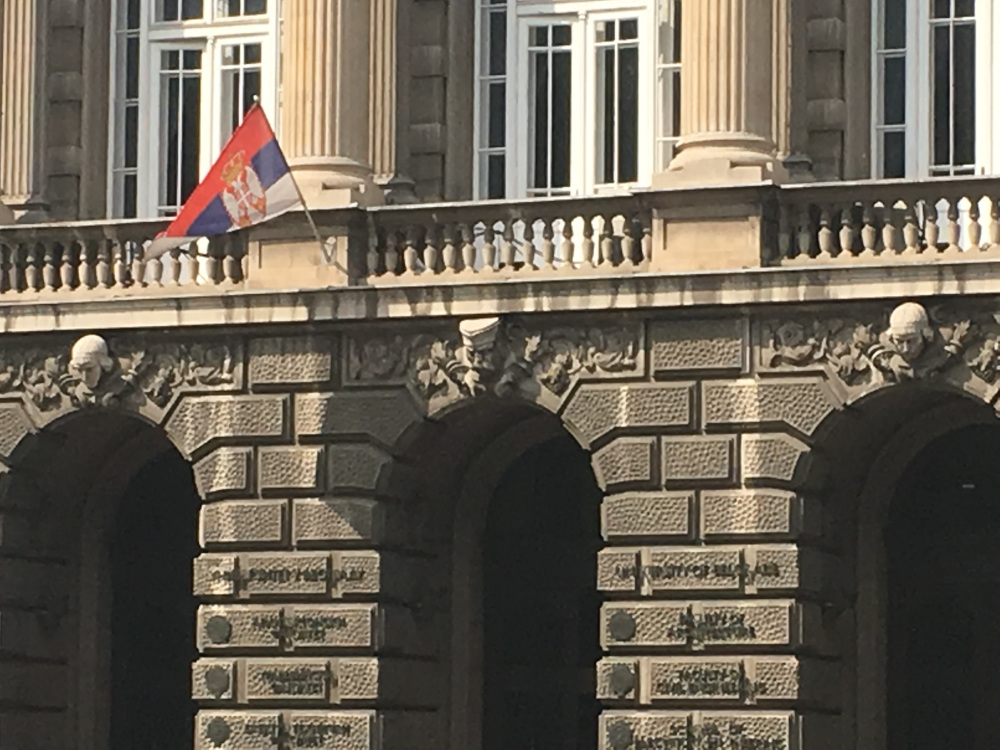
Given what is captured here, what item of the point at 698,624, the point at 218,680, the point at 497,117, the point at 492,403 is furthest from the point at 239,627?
the point at 497,117

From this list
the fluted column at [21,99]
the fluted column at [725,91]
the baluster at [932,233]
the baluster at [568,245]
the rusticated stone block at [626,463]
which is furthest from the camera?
the fluted column at [21,99]

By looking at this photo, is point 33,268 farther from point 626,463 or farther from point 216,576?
point 626,463

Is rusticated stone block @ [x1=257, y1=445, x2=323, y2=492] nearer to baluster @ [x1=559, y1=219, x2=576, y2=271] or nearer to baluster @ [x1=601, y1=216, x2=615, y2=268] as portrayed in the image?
baluster @ [x1=559, y1=219, x2=576, y2=271]

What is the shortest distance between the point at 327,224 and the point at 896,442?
661cm

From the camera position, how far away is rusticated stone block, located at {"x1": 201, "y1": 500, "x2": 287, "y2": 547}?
38.9m

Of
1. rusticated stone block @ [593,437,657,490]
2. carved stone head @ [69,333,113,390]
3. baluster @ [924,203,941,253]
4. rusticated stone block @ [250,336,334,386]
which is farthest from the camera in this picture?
carved stone head @ [69,333,113,390]

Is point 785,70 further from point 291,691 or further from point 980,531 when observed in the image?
point 291,691

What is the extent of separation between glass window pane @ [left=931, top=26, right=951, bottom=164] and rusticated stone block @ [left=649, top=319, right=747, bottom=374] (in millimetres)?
3270

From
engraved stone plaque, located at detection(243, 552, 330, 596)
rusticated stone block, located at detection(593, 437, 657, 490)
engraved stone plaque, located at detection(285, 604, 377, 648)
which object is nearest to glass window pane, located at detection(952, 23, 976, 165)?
rusticated stone block, located at detection(593, 437, 657, 490)

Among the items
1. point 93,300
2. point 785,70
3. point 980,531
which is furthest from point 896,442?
point 93,300

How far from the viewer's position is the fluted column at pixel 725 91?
3775 centimetres

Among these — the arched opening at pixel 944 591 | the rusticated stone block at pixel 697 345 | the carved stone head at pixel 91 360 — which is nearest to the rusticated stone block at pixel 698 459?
the rusticated stone block at pixel 697 345

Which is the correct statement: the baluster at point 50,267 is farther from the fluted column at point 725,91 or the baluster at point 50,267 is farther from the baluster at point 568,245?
the fluted column at point 725,91

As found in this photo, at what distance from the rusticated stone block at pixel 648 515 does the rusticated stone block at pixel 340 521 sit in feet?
8.50
